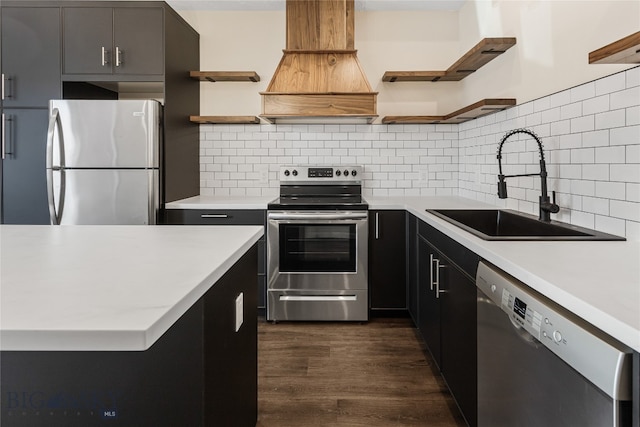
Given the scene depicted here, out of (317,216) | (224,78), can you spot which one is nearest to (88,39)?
(224,78)

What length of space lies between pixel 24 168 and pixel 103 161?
2.22ft

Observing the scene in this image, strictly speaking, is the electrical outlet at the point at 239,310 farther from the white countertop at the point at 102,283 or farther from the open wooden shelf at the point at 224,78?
the open wooden shelf at the point at 224,78

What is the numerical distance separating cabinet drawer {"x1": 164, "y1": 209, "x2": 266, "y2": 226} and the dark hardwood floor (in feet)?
2.58

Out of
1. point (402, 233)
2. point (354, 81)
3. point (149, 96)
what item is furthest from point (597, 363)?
point (149, 96)

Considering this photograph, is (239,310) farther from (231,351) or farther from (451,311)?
(451,311)

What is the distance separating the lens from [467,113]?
329 centimetres

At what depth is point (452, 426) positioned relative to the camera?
6.97ft

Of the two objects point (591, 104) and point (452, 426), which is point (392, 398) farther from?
point (591, 104)

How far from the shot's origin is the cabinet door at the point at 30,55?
3.48 m

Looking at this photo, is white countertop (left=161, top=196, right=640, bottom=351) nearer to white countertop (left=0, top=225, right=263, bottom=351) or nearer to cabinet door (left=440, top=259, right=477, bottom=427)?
cabinet door (left=440, top=259, right=477, bottom=427)

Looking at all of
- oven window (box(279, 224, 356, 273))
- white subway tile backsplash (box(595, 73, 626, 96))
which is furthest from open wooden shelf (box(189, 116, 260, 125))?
white subway tile backsplash (box(595, 73, 626, 96))

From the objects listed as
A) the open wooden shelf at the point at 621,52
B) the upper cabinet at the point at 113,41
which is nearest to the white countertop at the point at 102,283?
the open wooden shelf at the point at 621,52

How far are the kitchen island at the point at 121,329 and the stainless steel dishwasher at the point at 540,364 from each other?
771mm

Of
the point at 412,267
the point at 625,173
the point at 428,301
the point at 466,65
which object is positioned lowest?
the point at 428,301
